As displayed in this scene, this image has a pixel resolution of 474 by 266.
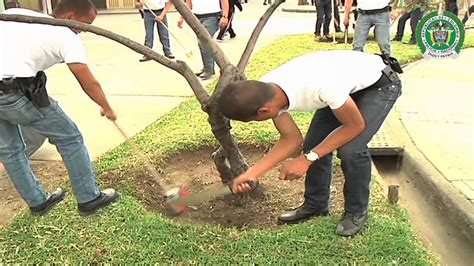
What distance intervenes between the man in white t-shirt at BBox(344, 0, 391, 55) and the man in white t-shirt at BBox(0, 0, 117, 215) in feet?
16.7

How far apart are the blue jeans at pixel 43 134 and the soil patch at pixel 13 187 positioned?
0.38 meters

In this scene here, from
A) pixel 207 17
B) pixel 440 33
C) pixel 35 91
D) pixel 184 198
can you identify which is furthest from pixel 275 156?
pixel 207 17

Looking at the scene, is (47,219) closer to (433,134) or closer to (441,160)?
(441,160)

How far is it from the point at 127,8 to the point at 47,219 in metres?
18.9

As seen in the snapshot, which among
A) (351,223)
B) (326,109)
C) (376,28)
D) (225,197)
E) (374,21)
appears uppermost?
(326,109)

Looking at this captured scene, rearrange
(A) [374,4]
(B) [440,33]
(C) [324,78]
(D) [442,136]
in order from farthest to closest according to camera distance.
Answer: (A) [374,4] < (B) [440,33] < (D) [442,136] < (C) [324,78]

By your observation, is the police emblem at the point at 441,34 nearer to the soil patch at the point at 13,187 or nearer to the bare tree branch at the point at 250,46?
Result: the bare tree branch at the point at 250,46

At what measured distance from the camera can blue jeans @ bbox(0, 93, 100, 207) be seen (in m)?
3.37

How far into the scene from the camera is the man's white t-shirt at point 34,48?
3.27 meters

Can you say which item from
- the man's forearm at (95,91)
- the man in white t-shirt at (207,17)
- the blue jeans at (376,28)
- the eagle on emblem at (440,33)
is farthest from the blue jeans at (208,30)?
the man's forearm at (95,91)

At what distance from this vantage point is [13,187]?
14.6 feet

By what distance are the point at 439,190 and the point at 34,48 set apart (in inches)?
119

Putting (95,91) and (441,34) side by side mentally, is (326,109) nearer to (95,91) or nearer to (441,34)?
(95,91)

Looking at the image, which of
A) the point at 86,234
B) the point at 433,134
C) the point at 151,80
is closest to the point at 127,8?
the point at 151,80
